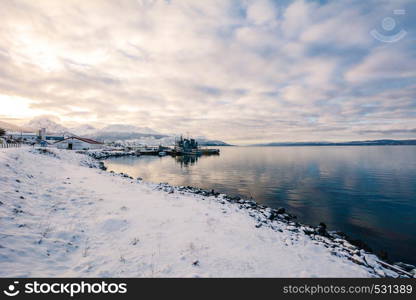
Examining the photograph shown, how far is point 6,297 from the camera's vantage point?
4293 millimetres

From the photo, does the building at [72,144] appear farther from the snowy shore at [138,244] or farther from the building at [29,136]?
the snowy shore at [138,244]

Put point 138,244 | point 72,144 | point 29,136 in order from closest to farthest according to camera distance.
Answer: point 138,244
point 72,144
point 29,136

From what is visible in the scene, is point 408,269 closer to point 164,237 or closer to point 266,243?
point 266,243

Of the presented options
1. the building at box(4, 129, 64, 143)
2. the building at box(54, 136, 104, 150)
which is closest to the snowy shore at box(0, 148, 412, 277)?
the building at box(54, 136, 104, 150)

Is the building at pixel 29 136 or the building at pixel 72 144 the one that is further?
the building at pixel 72 144

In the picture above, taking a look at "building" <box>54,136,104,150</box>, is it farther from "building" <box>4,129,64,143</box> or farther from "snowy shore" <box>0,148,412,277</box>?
"snowy shore" <box>0,148,412,277</box>

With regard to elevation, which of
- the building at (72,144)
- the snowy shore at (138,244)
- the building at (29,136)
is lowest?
the snowy shore at (138,244)

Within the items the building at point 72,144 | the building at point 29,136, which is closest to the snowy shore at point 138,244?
the building at point 72,144

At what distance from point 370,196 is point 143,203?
3048 cm

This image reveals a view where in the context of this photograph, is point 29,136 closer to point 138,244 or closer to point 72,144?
point 72,144

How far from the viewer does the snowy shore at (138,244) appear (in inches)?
216

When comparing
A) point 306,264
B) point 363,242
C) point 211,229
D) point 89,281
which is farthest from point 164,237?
point 363,242

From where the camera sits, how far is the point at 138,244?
7.09 meters

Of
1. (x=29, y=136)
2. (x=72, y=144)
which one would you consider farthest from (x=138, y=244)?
(x=29, y=136)
